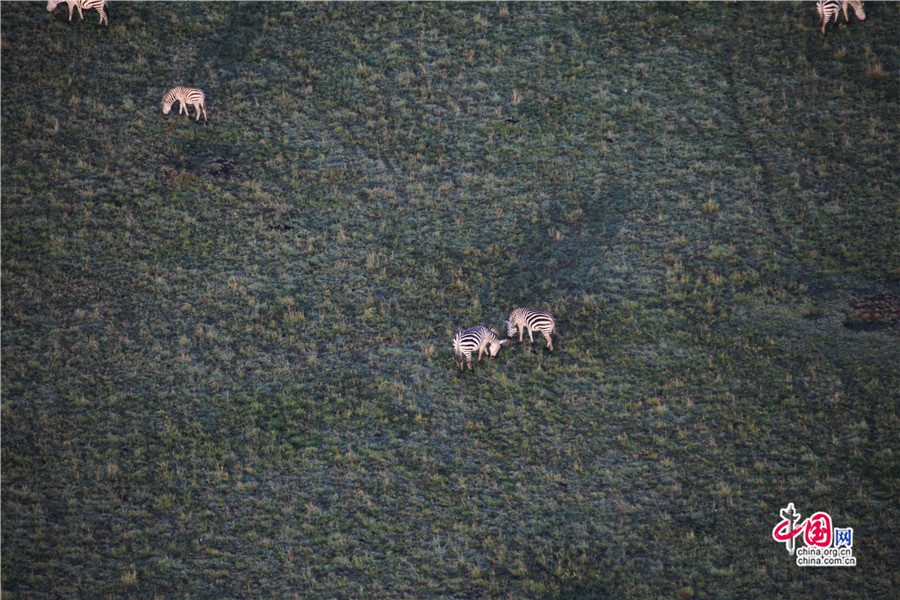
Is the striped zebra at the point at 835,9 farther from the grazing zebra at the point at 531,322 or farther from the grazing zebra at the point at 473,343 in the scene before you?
the grazing zebra at the point at 473,343

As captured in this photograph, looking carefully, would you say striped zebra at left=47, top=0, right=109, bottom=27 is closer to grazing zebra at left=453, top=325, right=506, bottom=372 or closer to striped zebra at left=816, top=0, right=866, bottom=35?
grazing zebra at left=453, top=325, right=506, bottom=372

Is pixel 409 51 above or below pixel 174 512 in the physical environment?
above

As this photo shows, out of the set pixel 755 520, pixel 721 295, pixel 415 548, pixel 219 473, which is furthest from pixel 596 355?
pixel 219 473

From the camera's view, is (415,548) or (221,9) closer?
(415,548)

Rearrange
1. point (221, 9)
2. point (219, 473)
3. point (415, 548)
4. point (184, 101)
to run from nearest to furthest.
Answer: point (415, 548) → point (219, 473) → point (184, 101) → point (221, 9)

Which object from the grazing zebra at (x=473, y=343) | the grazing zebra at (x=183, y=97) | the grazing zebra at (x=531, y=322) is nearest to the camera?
the grazing zebra at (x=473, y=343)

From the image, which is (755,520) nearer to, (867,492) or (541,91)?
(867,492)

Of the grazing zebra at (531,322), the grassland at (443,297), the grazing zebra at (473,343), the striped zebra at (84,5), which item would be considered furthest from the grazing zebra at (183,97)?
the grazing zebra at (531,322)
